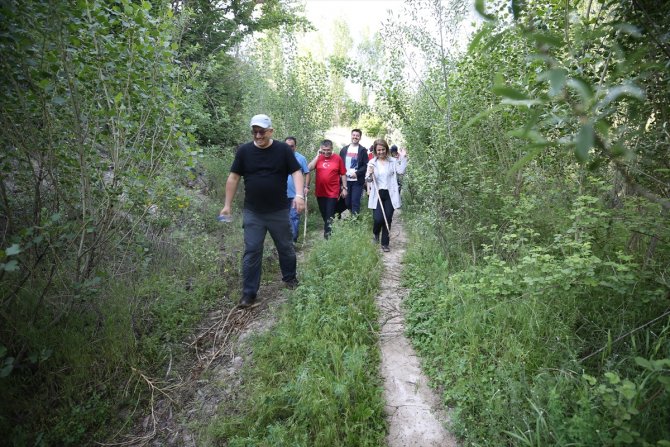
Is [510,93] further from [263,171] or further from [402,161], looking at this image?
[402,161]

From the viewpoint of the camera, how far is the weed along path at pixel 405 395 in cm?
253

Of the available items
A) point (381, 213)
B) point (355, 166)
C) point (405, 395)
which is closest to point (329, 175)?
point (355, 166)

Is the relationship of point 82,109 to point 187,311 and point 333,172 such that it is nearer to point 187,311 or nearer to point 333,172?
point 187,311

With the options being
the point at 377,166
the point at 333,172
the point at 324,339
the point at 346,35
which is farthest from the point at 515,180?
the point at 346,35

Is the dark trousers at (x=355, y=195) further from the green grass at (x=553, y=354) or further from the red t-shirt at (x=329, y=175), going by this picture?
the green grass at (x=553, y=354)

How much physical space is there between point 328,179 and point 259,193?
2688 mm

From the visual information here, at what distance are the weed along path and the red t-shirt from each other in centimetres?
314

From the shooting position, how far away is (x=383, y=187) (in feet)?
20.9

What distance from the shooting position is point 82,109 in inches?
119

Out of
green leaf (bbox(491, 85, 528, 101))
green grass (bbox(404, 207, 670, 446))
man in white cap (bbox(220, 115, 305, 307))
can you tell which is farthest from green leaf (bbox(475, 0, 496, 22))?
man in white cap (bbox(220, 115, 305, 307))

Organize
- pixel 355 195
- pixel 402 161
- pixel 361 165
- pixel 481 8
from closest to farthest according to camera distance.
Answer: pixel 481 8 < pixel 361 165 < pixel 355 195 < pixel 402 161

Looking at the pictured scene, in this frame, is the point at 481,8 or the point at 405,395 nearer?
the point at 481,8

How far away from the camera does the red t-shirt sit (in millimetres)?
6926

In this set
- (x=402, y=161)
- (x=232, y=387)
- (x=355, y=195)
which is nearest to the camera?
(x=232, y=387)
